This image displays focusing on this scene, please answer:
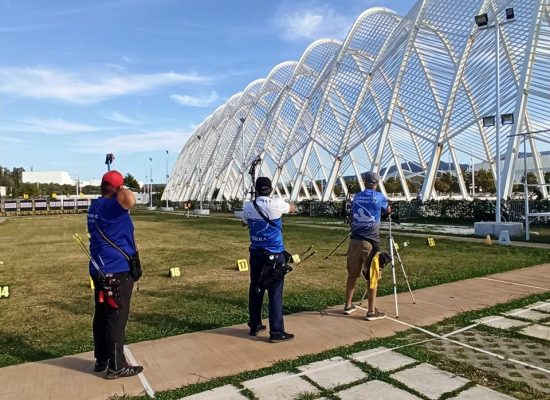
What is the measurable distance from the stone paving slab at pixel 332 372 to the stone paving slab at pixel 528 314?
114 inches

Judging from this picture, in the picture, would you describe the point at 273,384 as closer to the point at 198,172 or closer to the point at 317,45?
the point at 317,45

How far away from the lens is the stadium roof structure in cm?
2853

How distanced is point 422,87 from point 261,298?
4211cm

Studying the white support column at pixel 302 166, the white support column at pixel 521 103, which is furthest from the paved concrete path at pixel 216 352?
the white support column at pixel 302 166

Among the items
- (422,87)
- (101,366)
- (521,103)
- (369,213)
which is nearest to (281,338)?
(101,366)

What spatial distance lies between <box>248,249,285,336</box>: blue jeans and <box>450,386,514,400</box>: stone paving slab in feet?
6.95

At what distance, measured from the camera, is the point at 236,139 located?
243 ft

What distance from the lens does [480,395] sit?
3865mm

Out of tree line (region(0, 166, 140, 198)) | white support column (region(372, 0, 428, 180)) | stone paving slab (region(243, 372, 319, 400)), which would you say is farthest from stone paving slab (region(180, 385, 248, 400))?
tree line (region(0, 166, 140, 198))

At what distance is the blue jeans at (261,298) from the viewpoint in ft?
17.7

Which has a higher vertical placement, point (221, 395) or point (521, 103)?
point (521, 103)

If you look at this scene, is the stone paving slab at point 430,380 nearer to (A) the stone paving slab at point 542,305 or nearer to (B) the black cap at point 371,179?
(B) the black cap at point 371,179

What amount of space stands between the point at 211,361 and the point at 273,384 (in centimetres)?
90

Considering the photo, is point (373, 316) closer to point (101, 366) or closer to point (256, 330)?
point (256, 330)
